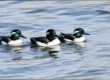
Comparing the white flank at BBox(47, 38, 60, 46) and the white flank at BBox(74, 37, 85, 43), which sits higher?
the white flank at BBox(47, 38, 60, 46)

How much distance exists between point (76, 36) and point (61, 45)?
1057 mm

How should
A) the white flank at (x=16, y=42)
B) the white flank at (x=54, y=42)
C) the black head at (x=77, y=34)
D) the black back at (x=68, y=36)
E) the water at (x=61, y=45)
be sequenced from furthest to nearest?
the black head at (x=77, y=34)
the black back at (x=68, y=36)
the white flank at (x=16, y=42)
the white flank at (x=54, y=42)
the water at (x=61, y=45)

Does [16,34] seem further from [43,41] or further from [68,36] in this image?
[68,36]

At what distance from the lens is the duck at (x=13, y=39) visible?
73.2 feet

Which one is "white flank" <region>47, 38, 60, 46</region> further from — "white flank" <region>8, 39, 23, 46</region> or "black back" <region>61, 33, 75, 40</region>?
"white flank" <region>8, 39, 23, 46</region>

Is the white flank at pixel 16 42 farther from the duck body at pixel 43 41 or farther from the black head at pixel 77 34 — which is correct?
the black head at pixel 77 34

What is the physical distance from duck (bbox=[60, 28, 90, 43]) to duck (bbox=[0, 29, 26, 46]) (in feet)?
4.98

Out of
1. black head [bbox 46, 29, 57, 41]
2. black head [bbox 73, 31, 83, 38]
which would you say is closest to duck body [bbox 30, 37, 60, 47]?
black head [bbox 46, 29, 57, 41]

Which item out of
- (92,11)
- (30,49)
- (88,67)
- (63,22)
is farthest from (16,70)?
(92,11)

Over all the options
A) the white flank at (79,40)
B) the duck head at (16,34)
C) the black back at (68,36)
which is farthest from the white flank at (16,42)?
the white flank at (79,40)

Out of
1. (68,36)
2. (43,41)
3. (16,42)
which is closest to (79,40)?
(68,36)

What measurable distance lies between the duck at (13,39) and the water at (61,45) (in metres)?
0.32

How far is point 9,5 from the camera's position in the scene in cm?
2967

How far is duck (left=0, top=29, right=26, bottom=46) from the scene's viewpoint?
22.3 metres
